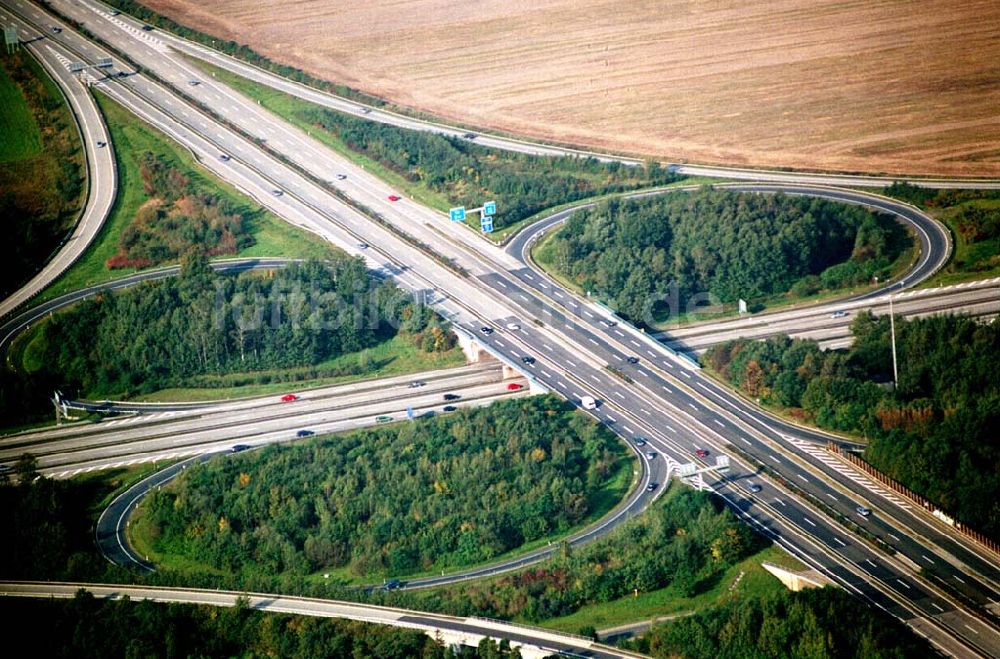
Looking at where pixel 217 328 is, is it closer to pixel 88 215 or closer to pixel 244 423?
pixel 244 423

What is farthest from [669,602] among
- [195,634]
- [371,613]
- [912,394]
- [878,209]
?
[878,209]

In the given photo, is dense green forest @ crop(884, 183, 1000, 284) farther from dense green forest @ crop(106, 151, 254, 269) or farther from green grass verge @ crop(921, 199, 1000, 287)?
dense green forest @ crop(106, 151, 254, 269)

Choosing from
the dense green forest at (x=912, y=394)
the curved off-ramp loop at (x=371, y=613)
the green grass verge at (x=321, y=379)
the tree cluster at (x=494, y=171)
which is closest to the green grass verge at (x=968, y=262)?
the dense green forest at (x=912, y=394)

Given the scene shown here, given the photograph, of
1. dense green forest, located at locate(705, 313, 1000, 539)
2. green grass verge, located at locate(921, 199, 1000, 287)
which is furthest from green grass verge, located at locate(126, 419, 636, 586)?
green grass verge, located at locate(921, 199, 1000, 287)

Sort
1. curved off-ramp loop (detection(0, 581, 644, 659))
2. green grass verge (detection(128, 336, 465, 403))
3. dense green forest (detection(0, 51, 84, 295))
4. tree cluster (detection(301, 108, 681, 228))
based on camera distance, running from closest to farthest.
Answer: curved off-ramp loop (detection(0, 581, 644, 659))
green grass verge (detection(128, 336, 465, 403))
dense green forest (detection(0, 51, 84, 295))
tree cluster (detection(301, 108, 681, 228))

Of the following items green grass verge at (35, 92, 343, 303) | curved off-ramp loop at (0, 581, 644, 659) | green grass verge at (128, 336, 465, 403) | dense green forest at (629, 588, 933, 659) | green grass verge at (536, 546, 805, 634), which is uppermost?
green grass verge at (35, 92, 343, 303)

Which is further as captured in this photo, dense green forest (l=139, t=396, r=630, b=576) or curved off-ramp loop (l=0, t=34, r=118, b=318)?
curved off-ramp loop (l=0, t=34, r=118, b=318)
